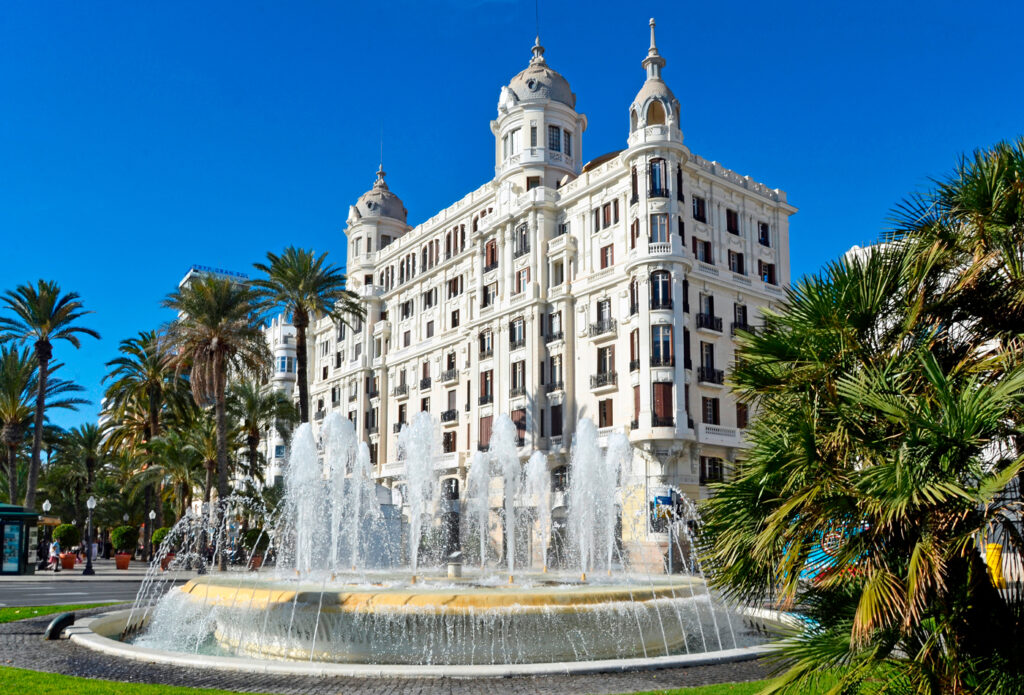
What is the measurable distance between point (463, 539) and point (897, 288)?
1754 inches

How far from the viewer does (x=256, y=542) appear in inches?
1781

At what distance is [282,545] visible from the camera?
42531mm

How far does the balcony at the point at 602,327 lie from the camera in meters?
43.6

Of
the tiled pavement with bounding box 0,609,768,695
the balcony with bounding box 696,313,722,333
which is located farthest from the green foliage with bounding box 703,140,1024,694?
the balcony with bounding box 696,313,722,333

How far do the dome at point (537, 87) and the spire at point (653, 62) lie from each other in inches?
277

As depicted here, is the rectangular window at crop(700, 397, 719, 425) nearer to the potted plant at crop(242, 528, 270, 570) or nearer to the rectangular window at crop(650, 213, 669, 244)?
the rectangular window at crop(650, 213, 669, 244)

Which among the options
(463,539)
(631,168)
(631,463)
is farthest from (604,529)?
(631,168)

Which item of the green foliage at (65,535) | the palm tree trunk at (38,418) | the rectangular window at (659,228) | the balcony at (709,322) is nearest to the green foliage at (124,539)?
the green foliage at (65,535)

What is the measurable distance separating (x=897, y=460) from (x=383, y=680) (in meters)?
Result: 7.20

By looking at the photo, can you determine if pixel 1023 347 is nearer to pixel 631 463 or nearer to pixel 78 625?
pixel 78 625

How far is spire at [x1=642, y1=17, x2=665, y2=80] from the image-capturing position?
46.1 m

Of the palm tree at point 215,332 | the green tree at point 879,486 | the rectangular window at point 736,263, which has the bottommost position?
the green tree at point 879,486

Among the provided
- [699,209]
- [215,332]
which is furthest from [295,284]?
[699,209]

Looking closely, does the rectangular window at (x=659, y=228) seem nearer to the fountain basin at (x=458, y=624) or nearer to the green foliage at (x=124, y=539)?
the fountain basin at (x=458, y=624)
